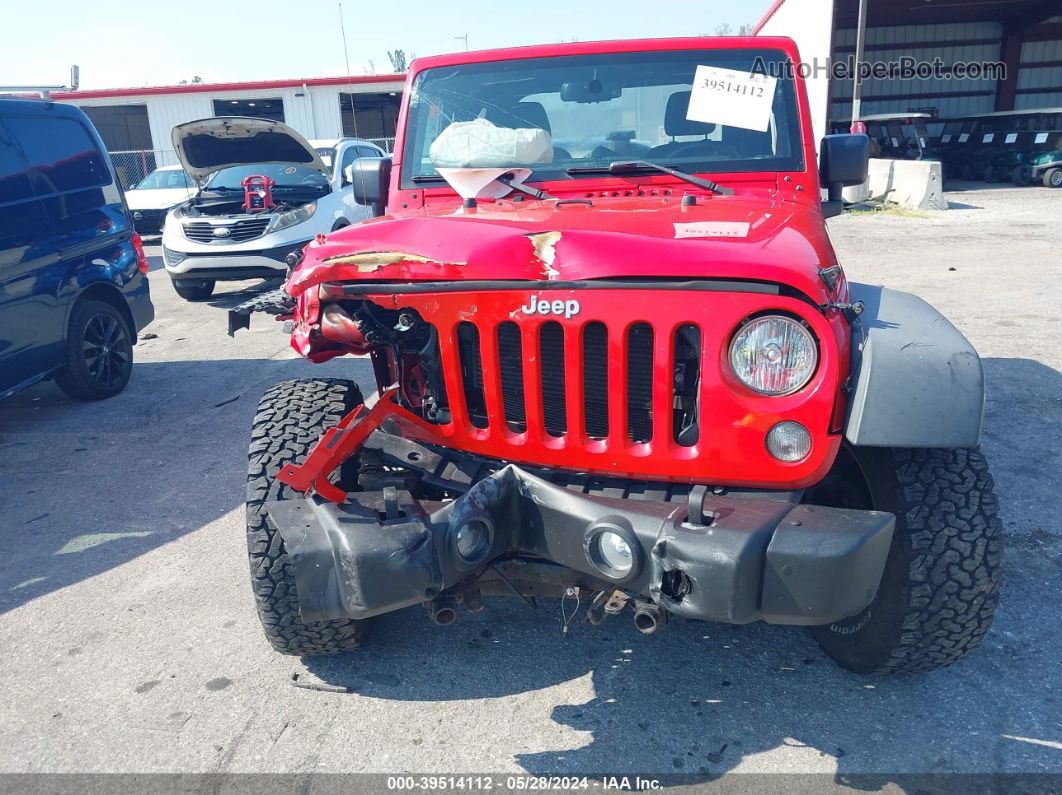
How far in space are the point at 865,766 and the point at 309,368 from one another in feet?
17.7

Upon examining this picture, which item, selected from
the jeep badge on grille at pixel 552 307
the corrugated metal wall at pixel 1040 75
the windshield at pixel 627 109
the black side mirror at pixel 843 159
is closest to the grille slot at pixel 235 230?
the windshield at pixel 627 109

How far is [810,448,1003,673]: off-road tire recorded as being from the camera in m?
2.38

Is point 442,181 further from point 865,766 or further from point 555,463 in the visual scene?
point 865,766

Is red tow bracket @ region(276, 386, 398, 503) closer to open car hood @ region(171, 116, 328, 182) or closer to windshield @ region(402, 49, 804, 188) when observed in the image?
windshield @ region(402, 49, 804, 188)

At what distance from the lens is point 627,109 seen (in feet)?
11.8

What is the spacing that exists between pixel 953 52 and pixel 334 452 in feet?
102

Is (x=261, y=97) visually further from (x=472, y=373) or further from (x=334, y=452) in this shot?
(x=334, y=452)

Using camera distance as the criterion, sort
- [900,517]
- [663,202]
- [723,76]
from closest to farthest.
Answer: [900,517] < [663,202] < [723,76]

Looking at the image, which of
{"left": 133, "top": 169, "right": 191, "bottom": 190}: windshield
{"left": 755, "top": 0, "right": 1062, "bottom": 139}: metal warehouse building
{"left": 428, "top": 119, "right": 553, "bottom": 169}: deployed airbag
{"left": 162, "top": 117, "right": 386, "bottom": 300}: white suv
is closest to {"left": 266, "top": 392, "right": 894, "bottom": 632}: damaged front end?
{"left": 428, "top": 119, "right": 553, "bottom": 169}: deployed airbag

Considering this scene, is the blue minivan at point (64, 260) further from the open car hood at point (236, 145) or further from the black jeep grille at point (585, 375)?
the black jeep grille at point (585, 375)

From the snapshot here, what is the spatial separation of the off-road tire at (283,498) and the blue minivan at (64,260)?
340cm

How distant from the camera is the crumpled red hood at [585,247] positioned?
222cm

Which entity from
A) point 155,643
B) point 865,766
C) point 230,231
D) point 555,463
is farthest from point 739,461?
point 230,231

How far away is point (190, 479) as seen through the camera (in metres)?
4.70
